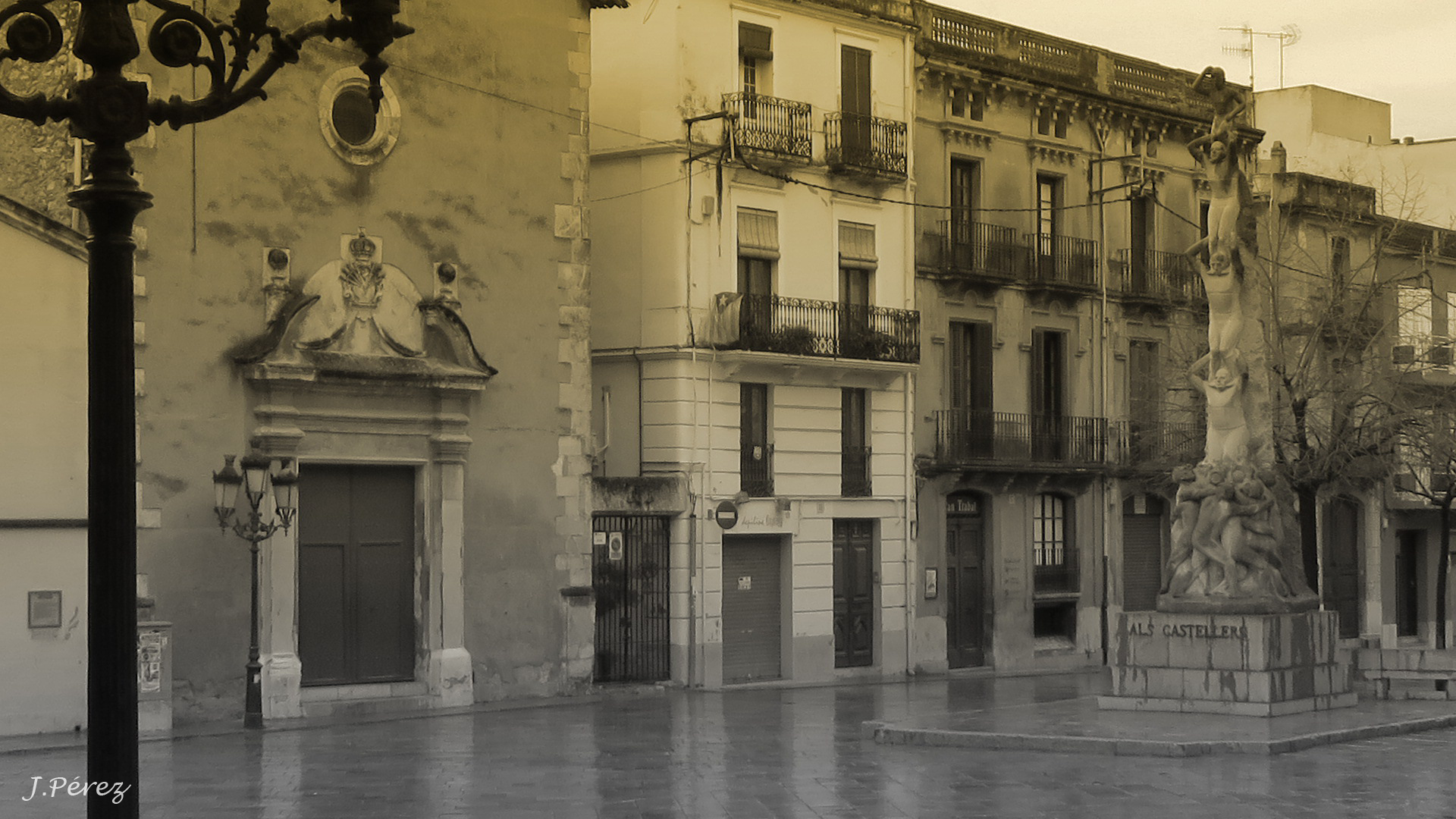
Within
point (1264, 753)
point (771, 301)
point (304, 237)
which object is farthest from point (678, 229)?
point (1264, 753)

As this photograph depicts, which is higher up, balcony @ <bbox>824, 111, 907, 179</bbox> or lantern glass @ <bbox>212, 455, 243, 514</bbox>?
balcony @ <bbox>824, 111, 907, 179</bbox>

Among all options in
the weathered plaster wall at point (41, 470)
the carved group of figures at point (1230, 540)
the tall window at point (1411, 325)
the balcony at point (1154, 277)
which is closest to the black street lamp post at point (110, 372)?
the weathered plaster wall at point (41, 470)

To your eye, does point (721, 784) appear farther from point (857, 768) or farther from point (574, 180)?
point (574, 180)

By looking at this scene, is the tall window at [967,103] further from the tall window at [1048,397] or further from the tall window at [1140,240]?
the tall window at [1140,240]

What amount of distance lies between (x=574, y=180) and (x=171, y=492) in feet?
→ 26.2

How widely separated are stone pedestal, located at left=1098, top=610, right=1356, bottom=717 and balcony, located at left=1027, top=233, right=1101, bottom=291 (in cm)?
1585

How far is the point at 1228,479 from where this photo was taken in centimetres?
2212

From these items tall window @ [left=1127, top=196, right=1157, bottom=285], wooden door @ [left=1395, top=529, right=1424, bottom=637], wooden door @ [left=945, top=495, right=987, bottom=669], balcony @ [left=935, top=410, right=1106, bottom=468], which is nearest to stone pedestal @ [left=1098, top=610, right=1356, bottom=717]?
balcony @ [left=935, top=410, right=1106, bottom=468]

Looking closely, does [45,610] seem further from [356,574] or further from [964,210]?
[964,210]

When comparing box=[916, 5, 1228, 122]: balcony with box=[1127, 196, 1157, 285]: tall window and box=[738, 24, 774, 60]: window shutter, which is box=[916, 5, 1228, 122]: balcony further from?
box=[738, 24, 774, 60]: window shutter

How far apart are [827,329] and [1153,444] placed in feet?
33.1

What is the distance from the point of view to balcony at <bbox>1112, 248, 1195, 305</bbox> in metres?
39.7

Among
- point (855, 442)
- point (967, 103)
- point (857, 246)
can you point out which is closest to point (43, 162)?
point (857, 246)

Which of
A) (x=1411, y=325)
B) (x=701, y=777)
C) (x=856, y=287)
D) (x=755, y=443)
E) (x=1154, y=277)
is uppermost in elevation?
(x=1154, y=277)
